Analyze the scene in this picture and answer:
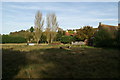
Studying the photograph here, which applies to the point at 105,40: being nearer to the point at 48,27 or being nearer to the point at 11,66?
the point at 11,66

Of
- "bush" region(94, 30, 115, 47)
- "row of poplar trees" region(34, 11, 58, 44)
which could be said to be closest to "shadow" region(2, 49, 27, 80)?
"bush" region(94, 30, 115, 47)

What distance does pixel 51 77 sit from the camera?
4449 millimetres

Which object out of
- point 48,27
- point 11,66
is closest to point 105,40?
point 11,66

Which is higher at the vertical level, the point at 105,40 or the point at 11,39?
the point at 11,39

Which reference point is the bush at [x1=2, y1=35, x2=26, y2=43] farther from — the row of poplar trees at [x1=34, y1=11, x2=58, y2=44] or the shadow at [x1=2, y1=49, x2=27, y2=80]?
the shadow at [x1=2, y1=49, x2=27, y2=80]

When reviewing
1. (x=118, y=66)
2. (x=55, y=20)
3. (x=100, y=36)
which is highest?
(x=55, y=20)

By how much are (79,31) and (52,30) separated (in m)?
10.7

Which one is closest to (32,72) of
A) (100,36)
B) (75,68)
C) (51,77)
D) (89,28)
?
(51,77)

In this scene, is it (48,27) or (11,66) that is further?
(48,27)

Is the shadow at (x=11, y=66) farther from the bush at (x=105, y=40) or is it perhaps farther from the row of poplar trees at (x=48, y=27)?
the row of poplar trees at (x=48, y=27)

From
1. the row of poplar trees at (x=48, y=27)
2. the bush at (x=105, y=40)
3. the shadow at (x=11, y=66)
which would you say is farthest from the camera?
the row of poplar trees at (x=48, y=27)

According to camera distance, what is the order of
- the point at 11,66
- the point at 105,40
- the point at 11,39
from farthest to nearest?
the point at 11,39, the point at 11,66, the point at 105,40

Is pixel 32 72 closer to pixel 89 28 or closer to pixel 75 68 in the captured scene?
pixel 75 68

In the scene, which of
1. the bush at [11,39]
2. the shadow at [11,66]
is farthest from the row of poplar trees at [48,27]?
the shadow at [11,66]
